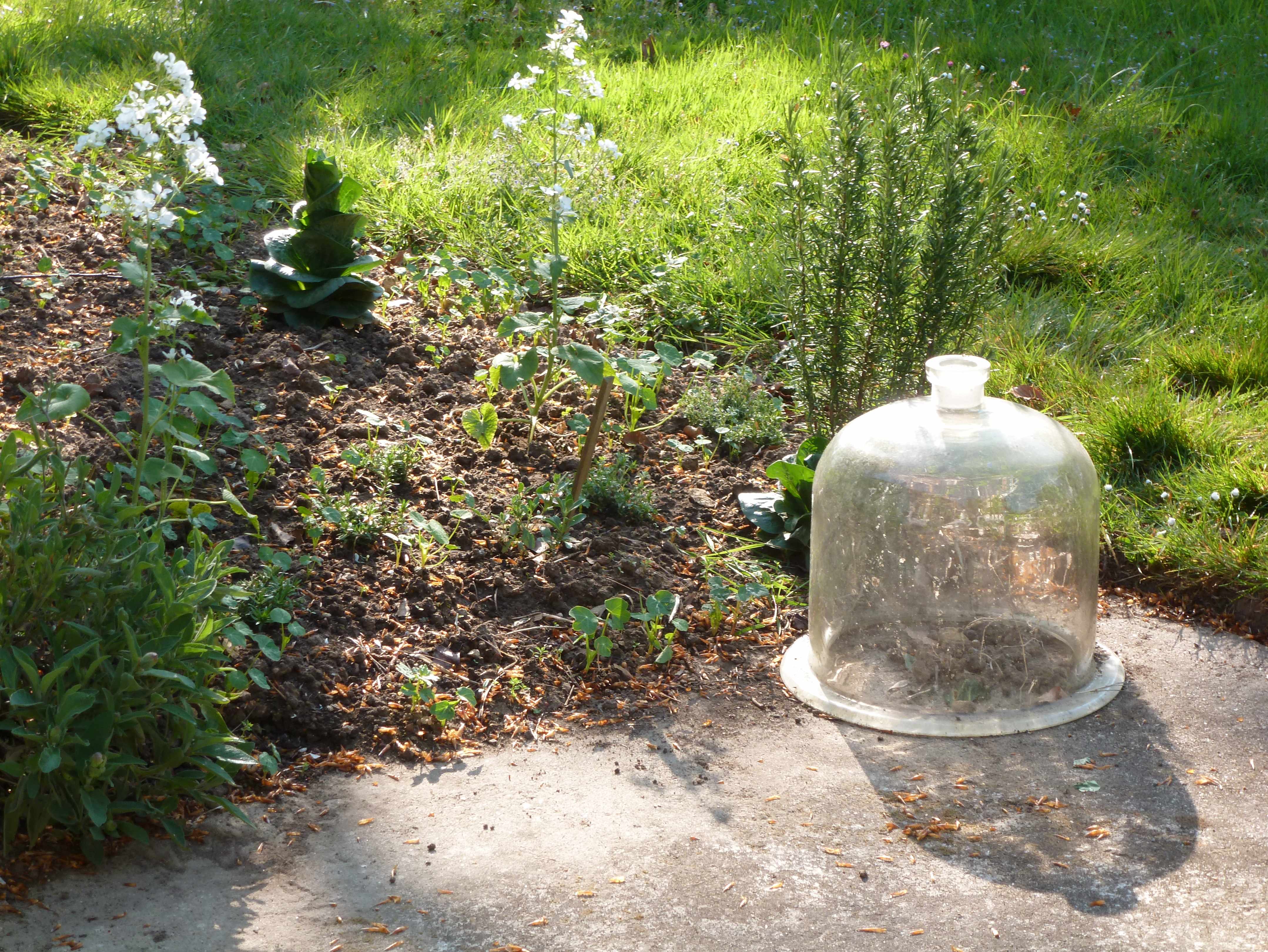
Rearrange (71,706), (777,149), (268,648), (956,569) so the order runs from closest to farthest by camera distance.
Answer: (71,706) → (268,648) → (956,569) → (777,149)

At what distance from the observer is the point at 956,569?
3043 millimetres

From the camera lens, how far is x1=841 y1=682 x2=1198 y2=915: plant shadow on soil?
2373 mm

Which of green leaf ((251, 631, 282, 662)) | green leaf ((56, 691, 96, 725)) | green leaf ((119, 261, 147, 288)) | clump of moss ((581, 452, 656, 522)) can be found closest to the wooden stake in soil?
clump of moss ((581, 452, 656, 522))

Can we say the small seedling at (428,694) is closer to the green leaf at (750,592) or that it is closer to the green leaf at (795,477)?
the green leaf at (750,592)

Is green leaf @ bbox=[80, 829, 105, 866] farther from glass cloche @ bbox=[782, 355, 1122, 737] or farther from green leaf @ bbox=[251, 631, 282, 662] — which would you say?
glass cloche @ bbox=[782, 355, 1122, 737]

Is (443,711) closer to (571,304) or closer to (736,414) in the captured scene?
(571,304)

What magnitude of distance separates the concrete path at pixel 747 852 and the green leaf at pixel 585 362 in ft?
3.17

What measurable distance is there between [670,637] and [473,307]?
6.43ft

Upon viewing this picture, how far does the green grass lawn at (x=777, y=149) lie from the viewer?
4117 millimetres

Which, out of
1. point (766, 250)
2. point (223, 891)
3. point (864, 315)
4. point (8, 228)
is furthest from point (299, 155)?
point (223, 891)

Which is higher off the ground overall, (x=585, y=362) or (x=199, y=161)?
(x=199, y=161)

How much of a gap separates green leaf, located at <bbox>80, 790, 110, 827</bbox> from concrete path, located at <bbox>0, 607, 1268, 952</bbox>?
16 centimetres

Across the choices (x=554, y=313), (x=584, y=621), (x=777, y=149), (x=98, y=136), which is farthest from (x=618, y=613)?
(x=777, y=149)

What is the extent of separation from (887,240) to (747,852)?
6.77 ft
